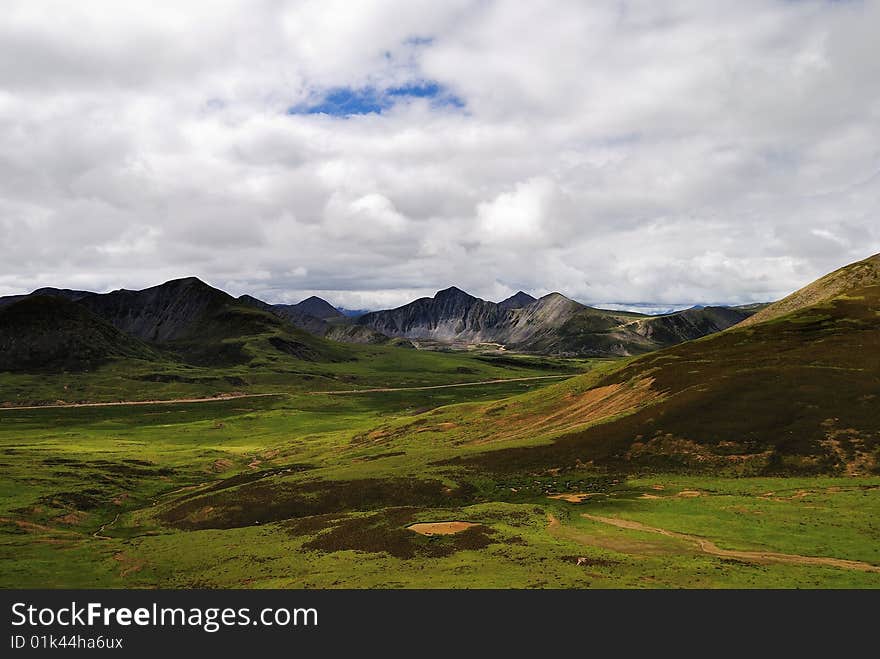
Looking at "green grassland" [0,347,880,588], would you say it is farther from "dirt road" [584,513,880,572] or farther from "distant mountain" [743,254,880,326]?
"distant mountain" [743,254,880,326]

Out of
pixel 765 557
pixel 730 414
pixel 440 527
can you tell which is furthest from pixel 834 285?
pixel 440 527

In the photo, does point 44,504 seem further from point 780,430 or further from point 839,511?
point 780,430

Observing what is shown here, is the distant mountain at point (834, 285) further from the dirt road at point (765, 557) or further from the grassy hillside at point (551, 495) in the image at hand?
the dirt road at point (765, 557)

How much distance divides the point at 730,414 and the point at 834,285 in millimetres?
145684

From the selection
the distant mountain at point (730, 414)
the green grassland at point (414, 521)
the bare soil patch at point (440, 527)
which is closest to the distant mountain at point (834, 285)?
the distant mountain at point (730, 414)

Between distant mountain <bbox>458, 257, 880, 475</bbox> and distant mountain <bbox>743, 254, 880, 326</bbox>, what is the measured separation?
59242 mm

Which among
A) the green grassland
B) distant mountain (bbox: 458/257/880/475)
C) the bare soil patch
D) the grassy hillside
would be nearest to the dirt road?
the grassy hillside

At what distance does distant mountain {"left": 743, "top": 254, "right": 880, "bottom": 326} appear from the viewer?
184 metres

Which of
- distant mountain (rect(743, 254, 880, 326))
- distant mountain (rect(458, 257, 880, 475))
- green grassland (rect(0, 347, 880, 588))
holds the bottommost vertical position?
green grassland (rect(0, 347, 880, 588))

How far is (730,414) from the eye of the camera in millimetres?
86188

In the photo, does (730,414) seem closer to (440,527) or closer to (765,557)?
(765,557)

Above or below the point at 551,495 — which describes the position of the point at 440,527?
above

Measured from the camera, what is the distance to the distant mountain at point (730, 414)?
246 feet
